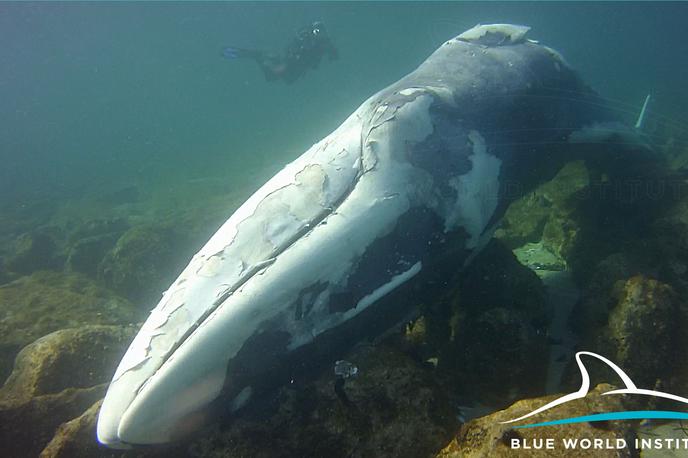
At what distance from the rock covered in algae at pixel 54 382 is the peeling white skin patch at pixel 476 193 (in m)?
3.36

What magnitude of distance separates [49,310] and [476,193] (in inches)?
256

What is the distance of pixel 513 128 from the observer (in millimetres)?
3727

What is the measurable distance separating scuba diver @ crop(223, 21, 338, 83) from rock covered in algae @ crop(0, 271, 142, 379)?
15521mm

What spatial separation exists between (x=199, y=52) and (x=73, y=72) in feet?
130

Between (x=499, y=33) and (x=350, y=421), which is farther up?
(x=499, y=33)

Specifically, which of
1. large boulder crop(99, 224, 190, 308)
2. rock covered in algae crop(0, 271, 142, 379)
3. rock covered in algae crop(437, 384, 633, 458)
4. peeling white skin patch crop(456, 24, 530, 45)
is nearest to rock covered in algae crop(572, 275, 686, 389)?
rock covered in algae crop(437, 384, 633, 458)

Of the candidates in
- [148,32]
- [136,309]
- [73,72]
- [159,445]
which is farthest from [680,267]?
[73,72]

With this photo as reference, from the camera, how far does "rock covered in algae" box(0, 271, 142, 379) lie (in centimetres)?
525

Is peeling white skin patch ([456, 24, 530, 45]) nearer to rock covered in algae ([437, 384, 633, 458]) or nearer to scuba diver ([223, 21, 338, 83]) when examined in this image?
rock covered in algae ([437, 384, 633, 458])

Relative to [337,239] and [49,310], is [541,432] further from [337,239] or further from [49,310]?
[49,310]

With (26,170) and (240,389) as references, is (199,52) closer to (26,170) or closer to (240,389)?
(26,170)

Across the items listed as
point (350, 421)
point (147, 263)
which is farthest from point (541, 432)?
point (147, 263)

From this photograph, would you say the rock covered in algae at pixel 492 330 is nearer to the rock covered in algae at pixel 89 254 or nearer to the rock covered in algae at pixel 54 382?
the rock covered in algae at pixel 54 382

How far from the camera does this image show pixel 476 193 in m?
3.16
